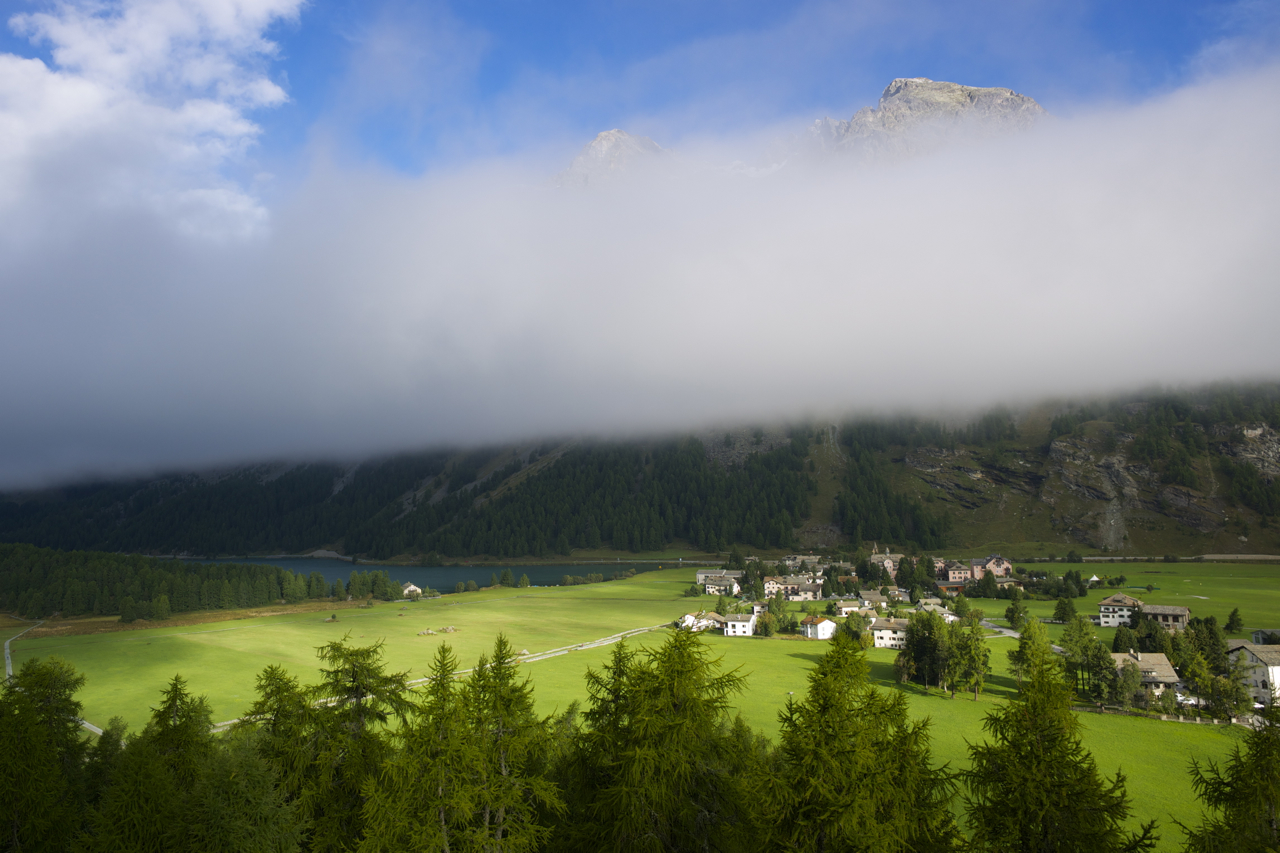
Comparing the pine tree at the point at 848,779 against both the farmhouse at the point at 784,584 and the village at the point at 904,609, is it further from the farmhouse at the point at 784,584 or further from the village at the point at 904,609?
the farmhouse at the point at 784,584

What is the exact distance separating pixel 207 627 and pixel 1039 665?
117148 mm

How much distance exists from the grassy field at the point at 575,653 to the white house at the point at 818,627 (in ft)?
11.9

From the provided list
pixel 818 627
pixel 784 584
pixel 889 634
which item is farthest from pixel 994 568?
pixel 818 627

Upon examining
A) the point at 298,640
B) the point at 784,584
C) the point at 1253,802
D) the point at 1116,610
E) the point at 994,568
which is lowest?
the point at 994,568

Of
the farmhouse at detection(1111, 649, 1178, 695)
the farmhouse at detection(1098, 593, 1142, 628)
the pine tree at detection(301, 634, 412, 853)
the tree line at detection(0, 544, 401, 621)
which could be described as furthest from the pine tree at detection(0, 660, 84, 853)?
the farmhouse at detection(1098, 593, 1142, 628)

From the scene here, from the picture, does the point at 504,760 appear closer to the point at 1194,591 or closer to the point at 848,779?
the point at 848,779

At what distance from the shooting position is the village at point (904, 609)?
62.5 meters

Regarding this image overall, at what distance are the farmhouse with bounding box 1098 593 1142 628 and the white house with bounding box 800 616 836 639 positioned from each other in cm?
3734

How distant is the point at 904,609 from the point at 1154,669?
52197 millimetres

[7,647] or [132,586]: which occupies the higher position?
[132,586]

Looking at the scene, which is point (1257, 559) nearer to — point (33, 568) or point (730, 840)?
point (730, 840)

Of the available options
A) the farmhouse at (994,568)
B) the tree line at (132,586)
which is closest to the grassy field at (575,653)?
the tree line at (132,586)

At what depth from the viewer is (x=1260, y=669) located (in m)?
61.0

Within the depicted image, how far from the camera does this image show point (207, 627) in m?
103
